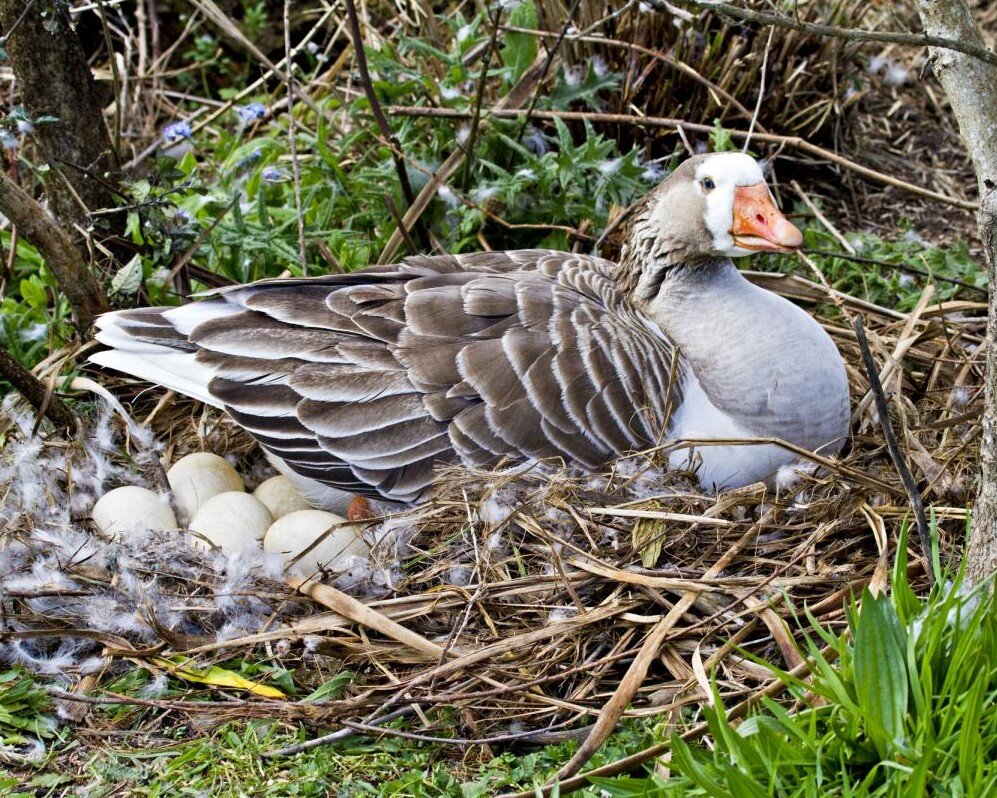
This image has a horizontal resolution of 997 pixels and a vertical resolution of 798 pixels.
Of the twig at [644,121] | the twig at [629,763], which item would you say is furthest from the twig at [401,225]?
the twig at [629,763]

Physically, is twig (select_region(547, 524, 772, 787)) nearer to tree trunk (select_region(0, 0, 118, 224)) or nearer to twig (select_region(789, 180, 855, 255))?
twig (select_region(789, 180, 855, 255))

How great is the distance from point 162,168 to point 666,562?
7.81 feet

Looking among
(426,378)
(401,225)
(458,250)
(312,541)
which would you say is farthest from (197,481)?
(458,250)

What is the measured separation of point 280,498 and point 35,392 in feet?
3.02

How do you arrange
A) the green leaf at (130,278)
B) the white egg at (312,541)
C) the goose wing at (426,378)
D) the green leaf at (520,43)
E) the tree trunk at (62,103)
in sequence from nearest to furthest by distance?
the white egg at (312,541) → the goose wing at (426,378) → the tree trunk at (62,103) → the green leaf at (130,278) → the green leaf at (520,43)

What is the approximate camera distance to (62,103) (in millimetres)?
4168

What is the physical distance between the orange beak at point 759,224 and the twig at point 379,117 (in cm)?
150

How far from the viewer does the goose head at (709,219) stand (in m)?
3.59

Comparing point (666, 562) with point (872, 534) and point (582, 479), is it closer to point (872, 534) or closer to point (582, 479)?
point (582, 479)

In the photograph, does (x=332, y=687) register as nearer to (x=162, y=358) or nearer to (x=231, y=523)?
(x=231, y=523)

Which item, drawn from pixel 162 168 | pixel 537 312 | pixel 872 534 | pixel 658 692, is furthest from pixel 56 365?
pixel 872 534

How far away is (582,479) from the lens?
141 inches

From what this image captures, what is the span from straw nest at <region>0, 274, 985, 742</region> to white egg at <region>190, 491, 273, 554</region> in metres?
0.10

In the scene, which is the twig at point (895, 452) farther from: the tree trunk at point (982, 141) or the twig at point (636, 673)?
the twig at point (636, 673)
